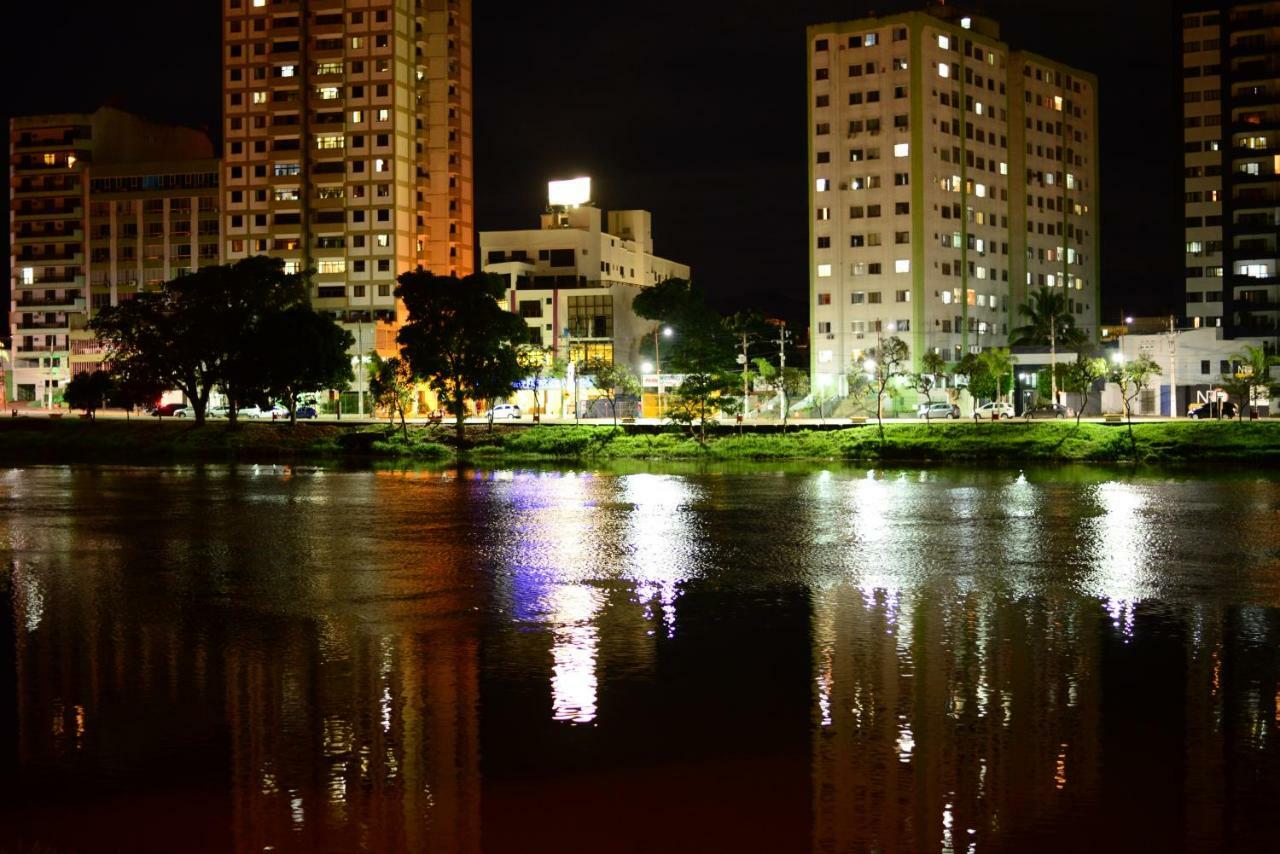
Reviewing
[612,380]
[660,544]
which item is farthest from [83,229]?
[660,544]

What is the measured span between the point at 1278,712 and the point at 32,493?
51.4 m

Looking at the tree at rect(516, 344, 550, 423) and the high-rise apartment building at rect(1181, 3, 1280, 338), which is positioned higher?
the high-rise apartment building at rect(1181, 3, 1280, 338)

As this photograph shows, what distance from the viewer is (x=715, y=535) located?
3841 centimetres

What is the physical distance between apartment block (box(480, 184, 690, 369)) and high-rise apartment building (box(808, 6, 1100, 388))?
22.1 metres

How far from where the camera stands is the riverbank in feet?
244

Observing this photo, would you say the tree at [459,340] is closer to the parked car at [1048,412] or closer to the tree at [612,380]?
the tree at [612,380]

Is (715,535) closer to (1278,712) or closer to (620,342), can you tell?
(1278,712)

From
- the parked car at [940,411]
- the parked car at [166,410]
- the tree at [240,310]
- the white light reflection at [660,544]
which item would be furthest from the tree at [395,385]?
the parked car at [940,411]

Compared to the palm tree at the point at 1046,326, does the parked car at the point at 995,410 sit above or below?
below

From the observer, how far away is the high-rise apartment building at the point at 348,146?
483 feet

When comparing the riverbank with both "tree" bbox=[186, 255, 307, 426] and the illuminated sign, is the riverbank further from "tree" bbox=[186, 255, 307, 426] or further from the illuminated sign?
the illuminated sign

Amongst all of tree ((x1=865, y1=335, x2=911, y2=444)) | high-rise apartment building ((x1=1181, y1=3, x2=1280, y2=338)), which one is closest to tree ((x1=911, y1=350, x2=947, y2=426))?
tree ((x1=865, y1=335, x2=911, y2=444))

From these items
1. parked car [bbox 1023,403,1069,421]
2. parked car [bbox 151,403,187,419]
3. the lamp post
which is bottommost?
parked car [bbox 1023,403,1069,421]

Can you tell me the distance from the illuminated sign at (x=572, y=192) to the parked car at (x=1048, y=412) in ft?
208
